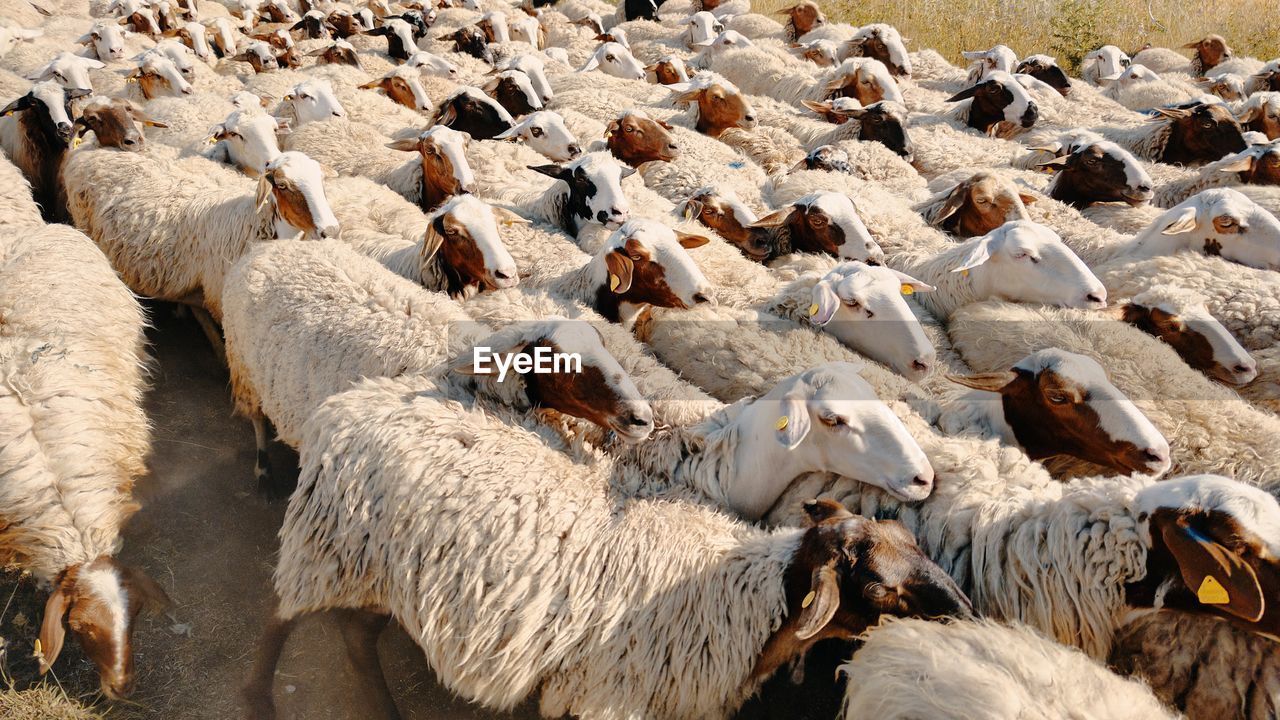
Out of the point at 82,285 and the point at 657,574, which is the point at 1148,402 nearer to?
the point at 657,574

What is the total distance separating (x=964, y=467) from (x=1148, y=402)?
41.9 inches

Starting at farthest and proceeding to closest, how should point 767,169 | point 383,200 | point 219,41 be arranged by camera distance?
1. point 219,41
2. point 767,169
3. point 383,200

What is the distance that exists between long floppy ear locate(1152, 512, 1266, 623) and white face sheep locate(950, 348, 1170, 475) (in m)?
0.70

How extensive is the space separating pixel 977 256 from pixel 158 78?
295 inches

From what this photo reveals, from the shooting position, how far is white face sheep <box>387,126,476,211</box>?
532 centimetres

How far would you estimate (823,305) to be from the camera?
3.84m

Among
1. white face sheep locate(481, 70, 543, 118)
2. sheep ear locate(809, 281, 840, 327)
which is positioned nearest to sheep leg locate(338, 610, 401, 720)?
sheep ear locate(809, 281, 840, 327)

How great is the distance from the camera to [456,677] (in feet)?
8.25

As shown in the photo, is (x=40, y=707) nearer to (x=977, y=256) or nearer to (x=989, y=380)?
(x=989, y=380)

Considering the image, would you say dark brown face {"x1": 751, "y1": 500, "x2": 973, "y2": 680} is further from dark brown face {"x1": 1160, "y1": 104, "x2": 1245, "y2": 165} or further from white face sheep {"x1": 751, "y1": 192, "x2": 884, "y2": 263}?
dark brown face {"x1": 1160, "y1": 104, "x2": 1245, "y2": 165}

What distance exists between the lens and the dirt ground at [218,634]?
2742 millimetres

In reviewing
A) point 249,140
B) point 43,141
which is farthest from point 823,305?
point 43,141

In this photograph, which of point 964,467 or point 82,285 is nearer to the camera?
point 964,467

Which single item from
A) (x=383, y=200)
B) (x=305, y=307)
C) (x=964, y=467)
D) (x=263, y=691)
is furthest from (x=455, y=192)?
(x=964, y=467)
